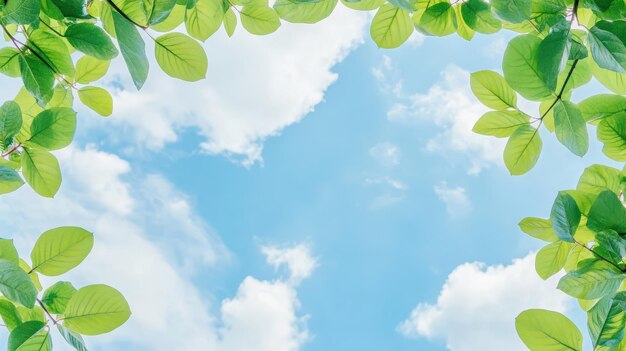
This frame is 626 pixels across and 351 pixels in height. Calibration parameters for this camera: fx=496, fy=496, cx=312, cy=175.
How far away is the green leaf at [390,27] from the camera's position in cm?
128

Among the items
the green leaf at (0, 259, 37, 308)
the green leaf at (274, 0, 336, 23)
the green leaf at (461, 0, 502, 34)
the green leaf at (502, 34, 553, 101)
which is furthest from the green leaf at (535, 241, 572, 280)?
the green leaf at (0, 259, 37, 308)

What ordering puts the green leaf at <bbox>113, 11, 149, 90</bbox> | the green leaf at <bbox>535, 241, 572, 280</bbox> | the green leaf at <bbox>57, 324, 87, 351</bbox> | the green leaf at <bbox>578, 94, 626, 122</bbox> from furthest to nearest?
1. the green leaf at <bbox>535, 241, 572, 280</bbox>
2. the green leaf at <bbox>578, 94, 626, 122</bbox>
3. the green leaf at <bbox>57, 324, 87, 351</bbox>
4. the green leaf at <bbox>113, 11, 149, 90</bbox>

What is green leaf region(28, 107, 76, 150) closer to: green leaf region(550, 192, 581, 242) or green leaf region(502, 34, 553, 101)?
green leaf region(502, 34, 553, 101)

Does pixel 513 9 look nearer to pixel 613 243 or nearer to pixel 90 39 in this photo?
pixel 613 243

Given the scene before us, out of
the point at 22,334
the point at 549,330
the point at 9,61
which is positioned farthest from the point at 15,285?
the point at 549,330

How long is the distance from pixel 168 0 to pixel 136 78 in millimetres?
171

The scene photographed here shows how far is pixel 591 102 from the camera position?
1101 mm

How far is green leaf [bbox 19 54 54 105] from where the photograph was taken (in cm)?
116

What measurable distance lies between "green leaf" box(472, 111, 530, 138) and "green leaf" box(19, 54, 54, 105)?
1031 mm

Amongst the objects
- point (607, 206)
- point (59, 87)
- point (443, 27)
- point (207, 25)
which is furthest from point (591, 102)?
point (59, 87)

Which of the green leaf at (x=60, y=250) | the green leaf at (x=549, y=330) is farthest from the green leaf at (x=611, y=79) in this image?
the green leaf at (x=60, y=250)

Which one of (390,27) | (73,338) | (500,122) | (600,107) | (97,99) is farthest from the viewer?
(97,99)

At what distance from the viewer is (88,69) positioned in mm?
1403

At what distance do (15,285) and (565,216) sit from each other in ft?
3.53
